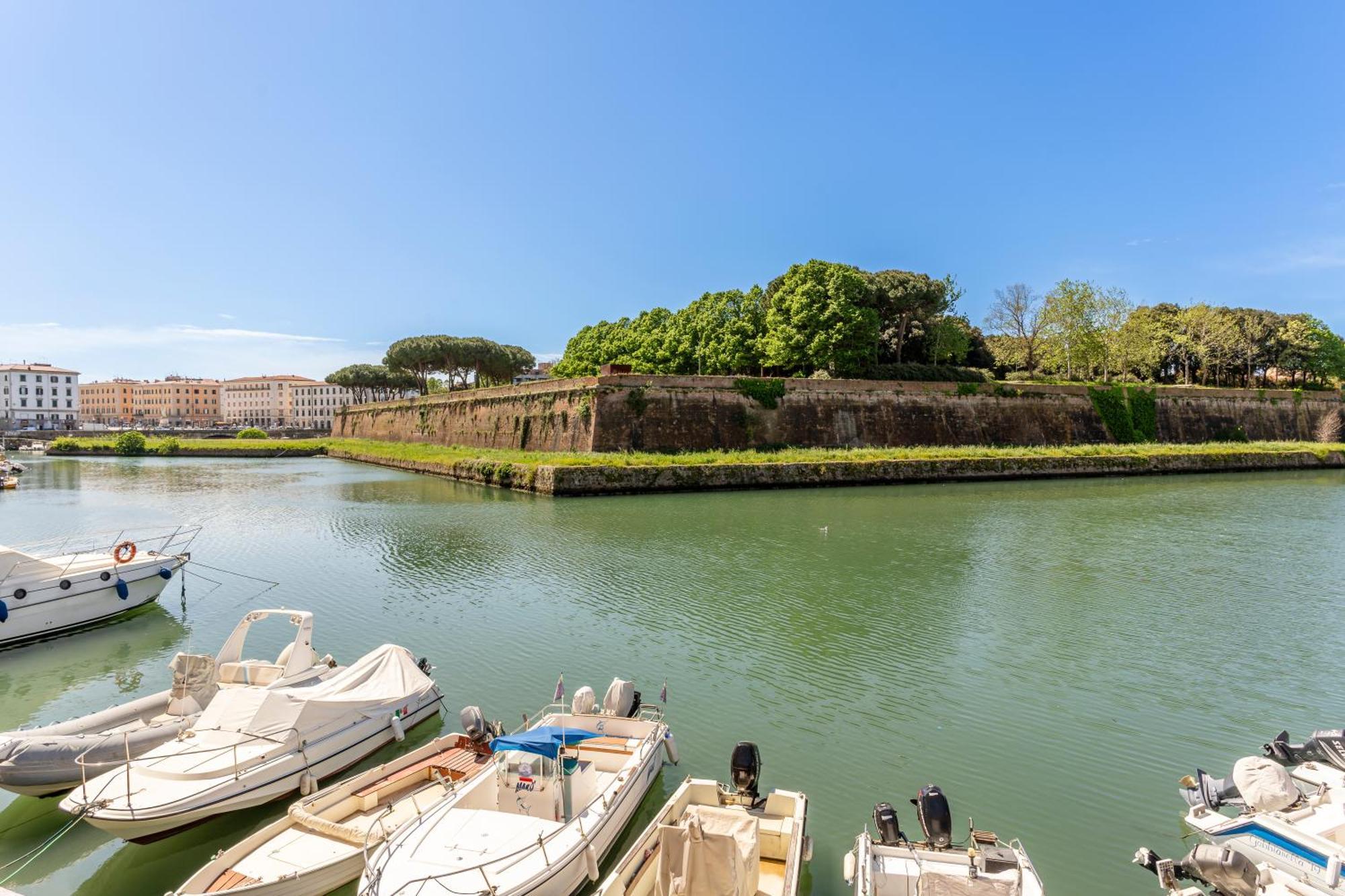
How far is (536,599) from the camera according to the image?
14.9 metres

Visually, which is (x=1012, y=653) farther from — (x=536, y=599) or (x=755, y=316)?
(x=755, y=316)

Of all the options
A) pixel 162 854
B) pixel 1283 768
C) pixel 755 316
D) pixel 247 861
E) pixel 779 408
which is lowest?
pixel 162 854

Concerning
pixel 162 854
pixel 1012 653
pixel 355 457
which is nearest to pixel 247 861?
pixel 162 854

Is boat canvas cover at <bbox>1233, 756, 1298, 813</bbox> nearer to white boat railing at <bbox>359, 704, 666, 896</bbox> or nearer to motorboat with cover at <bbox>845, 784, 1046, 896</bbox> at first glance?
motorboat with cover at <bbox>845, 784, 1046, 896</bbox>

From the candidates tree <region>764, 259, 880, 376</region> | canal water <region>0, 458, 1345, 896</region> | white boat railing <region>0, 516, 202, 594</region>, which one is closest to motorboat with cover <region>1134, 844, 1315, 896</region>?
canal water <region>0, 458, 1345, 896</region>

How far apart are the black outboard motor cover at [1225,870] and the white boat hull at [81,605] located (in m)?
16.6

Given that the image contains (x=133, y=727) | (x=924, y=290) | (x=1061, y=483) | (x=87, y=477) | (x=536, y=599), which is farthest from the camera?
(x=924, y=290)

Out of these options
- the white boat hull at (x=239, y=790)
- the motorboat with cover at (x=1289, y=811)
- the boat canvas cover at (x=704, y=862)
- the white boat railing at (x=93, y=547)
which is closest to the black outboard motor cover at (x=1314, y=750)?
the motorboat with cover at (x=1289, y=811)

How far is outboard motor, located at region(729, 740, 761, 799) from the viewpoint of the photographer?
6.93 meters

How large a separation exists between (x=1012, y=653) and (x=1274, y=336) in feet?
220

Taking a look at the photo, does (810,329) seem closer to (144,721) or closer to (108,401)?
(144,721)

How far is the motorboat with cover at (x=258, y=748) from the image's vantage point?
257 inches

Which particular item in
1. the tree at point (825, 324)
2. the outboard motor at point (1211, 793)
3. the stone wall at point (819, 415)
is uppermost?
the tree at point (825, 324)

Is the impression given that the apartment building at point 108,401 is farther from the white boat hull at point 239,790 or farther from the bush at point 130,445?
the white boat hull at point 239,790
